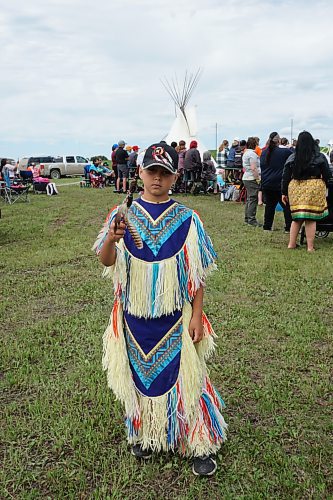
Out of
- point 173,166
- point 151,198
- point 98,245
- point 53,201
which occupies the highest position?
point 173,166

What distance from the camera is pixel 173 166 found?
2.37 m

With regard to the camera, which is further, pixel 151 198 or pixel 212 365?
pixel 212 365

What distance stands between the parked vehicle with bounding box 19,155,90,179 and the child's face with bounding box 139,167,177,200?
3015cm

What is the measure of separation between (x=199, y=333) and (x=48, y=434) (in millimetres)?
1203

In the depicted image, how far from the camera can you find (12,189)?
1630cm

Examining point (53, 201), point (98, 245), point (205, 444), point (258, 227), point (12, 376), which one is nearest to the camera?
point (98, 245)

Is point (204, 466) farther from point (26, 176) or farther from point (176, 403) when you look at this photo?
point (26, 176)

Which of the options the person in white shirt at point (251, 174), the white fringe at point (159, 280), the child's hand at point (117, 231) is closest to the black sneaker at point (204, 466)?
the white fringe at point (159, 280)

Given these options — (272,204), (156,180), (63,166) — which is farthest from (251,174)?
(63,166)

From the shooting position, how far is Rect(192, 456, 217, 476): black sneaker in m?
2.52

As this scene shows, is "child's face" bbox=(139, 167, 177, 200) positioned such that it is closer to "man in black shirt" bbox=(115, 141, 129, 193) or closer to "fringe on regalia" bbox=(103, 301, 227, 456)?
"fringe on regalia" bbox=(103, 301, 227, 456)

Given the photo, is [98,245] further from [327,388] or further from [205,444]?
[327,388]

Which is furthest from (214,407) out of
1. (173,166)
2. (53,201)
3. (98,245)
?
(53,201)

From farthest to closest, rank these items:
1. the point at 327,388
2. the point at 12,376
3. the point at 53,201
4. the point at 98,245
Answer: the point at 53,201 < the point at 12,376 < the point at 327,388 < the point at 98,245
